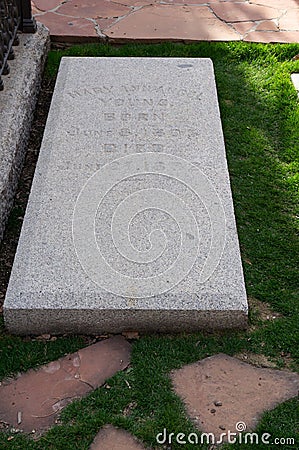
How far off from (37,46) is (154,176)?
150 cm

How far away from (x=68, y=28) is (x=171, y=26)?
69 cm

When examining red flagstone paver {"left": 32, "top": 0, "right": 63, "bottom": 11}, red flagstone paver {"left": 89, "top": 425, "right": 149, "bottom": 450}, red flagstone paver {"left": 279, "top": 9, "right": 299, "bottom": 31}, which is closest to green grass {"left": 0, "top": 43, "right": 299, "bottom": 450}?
red flagstone paver {"left": 89, "top": 425, "right": 149, "bottom": 450}

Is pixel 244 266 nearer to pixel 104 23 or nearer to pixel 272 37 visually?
pixel 272 37

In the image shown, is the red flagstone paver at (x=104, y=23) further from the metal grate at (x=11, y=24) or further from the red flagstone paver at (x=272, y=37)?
the red flagstone paver at (x=272, y=37)

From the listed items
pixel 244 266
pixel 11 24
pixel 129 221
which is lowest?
pixel 244 266

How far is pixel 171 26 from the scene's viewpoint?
4.50 m

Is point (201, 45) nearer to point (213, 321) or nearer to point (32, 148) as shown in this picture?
point (32, 148)

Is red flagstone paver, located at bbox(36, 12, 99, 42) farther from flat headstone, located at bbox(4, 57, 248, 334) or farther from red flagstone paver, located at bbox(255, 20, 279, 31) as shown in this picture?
red flagstone paver, located at bbox(255, 20, 279, 31)

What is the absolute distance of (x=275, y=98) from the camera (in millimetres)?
3959

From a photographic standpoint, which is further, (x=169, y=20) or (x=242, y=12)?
(x=242, y=12)

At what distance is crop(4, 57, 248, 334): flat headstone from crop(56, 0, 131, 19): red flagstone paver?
128cm

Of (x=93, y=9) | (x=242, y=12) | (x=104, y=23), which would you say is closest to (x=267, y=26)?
(x=242, y=12)

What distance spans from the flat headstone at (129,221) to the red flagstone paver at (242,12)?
53.0 inches

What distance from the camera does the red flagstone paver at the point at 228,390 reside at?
2201 millimetres
